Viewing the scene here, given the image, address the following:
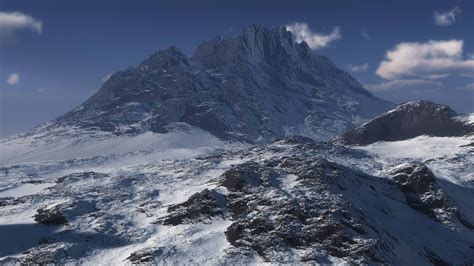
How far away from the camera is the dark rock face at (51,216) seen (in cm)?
18425

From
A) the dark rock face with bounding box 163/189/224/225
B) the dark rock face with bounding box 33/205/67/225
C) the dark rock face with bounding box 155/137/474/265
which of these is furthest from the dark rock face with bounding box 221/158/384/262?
the dark rock face with bounding box 33/205/67/225

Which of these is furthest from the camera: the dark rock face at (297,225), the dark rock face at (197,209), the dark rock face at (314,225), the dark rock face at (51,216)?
the dark rock face at (51,216)

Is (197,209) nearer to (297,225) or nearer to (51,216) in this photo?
(297,225)

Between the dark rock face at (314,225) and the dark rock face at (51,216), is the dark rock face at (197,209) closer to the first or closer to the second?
the dark rock face at (314,225)

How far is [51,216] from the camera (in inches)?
7347

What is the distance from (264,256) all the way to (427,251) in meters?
48.1

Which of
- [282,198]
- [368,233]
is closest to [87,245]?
[282,198]

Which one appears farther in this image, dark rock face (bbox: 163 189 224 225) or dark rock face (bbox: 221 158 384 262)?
dark rock face (bbox: 163 189 224 225)

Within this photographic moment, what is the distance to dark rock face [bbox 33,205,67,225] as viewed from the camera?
18425cm

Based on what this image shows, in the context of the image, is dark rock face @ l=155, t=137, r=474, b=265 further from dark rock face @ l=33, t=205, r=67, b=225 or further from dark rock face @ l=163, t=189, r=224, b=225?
dark rock face @ l=33, t=205, r=67, b=225

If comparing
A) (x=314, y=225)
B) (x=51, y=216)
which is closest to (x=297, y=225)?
(x=314, y=225)

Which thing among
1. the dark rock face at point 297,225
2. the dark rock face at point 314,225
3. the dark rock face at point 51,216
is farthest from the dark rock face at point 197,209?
the dark rock face at point 51,216

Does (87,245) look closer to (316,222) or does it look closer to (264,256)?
(264,256)

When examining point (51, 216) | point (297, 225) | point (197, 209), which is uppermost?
point (197, 209)
